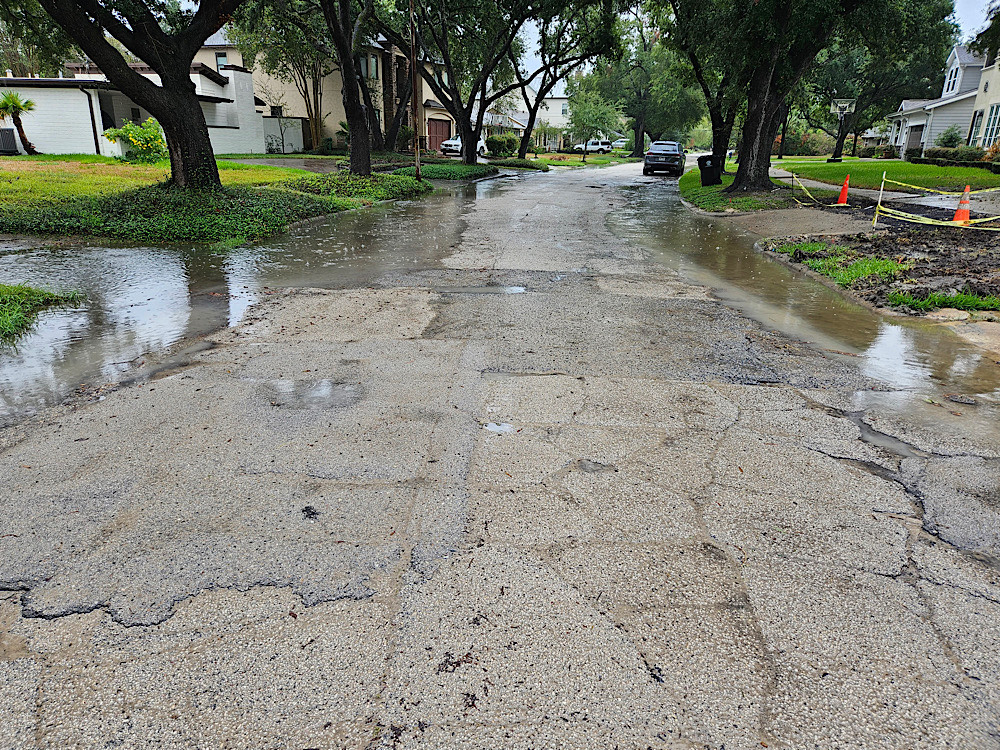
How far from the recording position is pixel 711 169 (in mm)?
22547

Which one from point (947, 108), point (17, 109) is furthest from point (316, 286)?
point (947, 108)

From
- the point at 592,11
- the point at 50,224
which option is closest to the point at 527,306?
the point at 50,224

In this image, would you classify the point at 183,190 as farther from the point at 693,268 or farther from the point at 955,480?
the point at 955,480

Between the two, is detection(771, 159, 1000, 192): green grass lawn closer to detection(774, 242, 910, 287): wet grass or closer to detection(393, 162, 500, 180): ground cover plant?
detection(774, 242, 910, 287): wet grass

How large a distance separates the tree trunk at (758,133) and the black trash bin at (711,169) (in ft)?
9.50

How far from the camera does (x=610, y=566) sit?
2.85m

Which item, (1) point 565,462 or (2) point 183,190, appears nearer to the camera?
(1) point 565,462

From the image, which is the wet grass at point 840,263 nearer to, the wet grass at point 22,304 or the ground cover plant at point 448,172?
the wet grass at point 22,304

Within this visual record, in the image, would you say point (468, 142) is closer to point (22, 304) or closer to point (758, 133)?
point (758, 133)

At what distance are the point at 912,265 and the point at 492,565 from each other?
29.4 ft

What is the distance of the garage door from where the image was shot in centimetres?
5036

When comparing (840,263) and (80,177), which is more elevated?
(80,177)

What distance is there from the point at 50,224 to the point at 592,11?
2698cm

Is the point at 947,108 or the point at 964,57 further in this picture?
the point at 964,57
